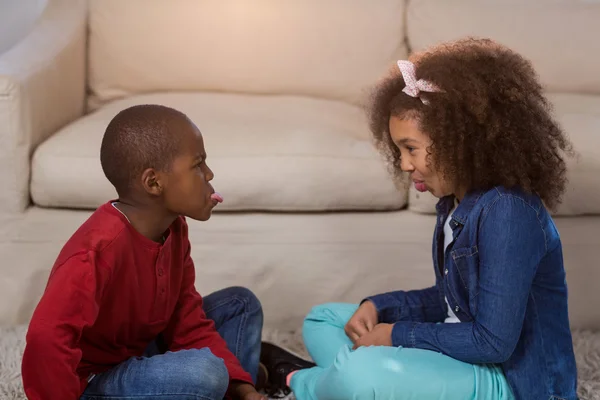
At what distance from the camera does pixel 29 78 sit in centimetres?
165

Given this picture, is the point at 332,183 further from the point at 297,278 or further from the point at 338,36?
the point at 338,36

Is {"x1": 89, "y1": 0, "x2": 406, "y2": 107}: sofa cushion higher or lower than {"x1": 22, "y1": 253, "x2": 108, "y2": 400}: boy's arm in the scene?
higher

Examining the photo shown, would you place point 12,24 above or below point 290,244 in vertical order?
above

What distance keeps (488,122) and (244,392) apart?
55 cm

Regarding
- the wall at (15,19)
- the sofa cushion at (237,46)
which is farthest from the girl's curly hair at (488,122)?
the wall at (15,19)

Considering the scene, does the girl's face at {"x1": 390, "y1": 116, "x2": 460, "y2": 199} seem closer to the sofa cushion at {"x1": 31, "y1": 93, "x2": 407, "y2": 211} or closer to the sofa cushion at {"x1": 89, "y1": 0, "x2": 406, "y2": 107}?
the sofa cushion at {"x1": 31, "y1": 93, "x2": 407, "y2": 211}

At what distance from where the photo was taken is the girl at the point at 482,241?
44.2 inches

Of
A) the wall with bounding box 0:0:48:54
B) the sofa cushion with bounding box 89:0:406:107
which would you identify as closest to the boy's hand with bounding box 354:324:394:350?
the sofa cushion with bounding box 89:0:406:107

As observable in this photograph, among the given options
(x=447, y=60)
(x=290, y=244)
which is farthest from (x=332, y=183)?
(x=447, y=60)

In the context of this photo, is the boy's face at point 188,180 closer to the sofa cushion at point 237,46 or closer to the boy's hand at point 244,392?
the boy's hand at point 244,392

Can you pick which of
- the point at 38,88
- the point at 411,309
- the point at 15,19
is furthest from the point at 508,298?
the point at 15,19

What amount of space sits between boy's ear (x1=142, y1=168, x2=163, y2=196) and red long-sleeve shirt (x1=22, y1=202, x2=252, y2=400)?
56 mm

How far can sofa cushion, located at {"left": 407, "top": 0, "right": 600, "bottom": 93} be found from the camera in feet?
6.76

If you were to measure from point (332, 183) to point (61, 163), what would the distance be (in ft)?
1.78
